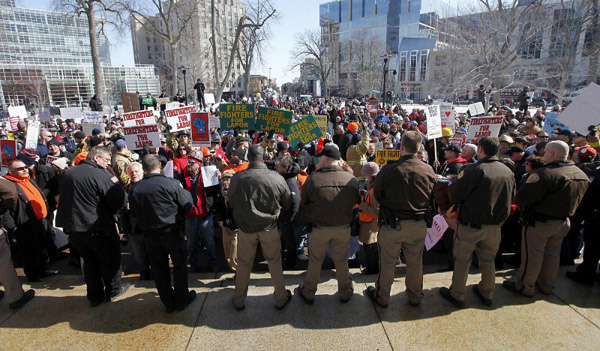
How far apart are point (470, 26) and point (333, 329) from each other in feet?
87.9

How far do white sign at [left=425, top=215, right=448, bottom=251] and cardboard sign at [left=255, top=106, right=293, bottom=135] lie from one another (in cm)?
468

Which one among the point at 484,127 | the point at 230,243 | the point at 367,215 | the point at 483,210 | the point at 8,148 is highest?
the point at 484,127

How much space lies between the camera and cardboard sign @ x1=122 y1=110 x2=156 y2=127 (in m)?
7.83

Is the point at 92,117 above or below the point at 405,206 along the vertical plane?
above

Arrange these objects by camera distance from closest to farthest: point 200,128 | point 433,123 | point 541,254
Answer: point 541,254
point 433,123
point 200,128

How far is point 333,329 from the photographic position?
3.46 m

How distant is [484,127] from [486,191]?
4891 millimetres

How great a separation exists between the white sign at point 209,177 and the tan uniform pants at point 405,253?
7.91 feet

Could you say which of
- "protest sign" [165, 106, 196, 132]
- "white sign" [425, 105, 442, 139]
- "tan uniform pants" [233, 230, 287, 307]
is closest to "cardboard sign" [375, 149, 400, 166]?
"white sign" [425, 105, 442, 139]

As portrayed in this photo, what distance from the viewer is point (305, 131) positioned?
8.09 metres

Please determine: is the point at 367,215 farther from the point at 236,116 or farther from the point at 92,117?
the point at 92,117

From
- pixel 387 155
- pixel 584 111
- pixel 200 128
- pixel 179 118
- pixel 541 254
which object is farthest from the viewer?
pixel 179 118

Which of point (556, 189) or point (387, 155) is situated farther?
point (387, 155)

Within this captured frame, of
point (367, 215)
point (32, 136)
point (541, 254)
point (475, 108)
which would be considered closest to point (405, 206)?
point (367, 215)
